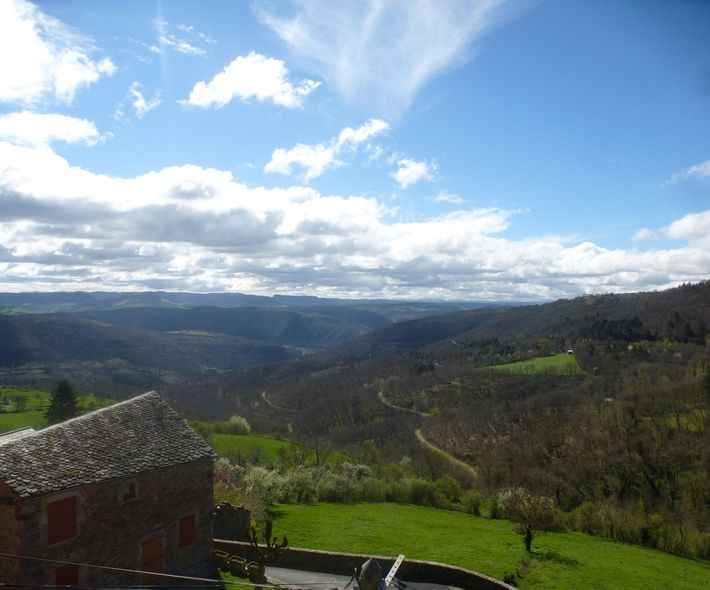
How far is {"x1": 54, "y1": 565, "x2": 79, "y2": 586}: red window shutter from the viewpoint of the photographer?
18422 mm

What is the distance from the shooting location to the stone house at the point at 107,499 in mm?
17734

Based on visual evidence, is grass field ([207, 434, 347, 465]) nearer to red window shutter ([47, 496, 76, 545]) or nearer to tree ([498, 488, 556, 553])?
tree ([498, 488, 556, 553])

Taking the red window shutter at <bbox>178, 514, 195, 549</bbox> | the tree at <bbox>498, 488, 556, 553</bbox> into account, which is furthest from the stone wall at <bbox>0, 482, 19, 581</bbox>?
the tree at <bbox>498, 488, 556, 553</bbox>

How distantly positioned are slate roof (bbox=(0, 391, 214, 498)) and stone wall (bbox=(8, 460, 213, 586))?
368 millimetres

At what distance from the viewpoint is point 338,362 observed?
195625 mm

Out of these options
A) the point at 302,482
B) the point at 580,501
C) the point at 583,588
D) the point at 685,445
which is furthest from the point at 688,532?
the point at 302,482

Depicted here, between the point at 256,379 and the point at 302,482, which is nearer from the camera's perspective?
the point at 302,482

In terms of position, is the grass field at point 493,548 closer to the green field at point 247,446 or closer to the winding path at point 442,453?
the green field at point 247,446

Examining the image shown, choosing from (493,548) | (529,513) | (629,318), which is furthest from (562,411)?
(629,318)

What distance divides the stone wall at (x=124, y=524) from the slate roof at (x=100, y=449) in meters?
0.37

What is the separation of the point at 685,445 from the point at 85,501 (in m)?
56.2

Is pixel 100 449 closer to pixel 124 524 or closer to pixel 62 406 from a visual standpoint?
pixel 124 524

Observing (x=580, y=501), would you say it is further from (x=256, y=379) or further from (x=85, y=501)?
Answer: (x=256, y=379)

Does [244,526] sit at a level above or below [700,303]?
below
